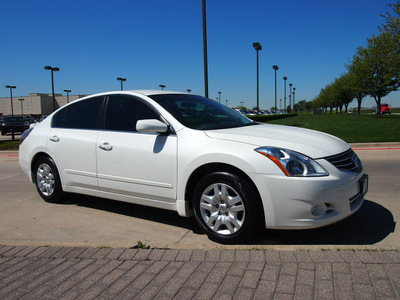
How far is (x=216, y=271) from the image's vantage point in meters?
2.79

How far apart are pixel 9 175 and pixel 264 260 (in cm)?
727

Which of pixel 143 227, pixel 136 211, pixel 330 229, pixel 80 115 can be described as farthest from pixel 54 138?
pixel 330 229

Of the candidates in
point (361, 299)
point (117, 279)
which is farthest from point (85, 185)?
point (361, 299)

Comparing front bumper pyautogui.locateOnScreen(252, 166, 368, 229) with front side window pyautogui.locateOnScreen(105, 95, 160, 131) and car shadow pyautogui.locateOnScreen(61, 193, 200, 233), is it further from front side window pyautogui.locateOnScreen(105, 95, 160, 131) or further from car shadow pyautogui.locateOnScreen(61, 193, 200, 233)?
front side window pyautogui.locateOnScreen(105, 95, 160, 131)

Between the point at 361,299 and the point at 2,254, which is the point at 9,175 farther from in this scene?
the point at 361,299

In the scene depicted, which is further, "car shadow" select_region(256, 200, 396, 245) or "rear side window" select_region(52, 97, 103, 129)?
"rear side window" select_region(52, 97, 103, 129)

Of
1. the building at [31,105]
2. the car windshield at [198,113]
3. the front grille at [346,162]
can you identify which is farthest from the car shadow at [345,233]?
the building at [31,105]

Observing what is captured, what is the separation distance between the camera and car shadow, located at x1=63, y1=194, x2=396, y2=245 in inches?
141

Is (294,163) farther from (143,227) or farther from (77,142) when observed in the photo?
(77,142)

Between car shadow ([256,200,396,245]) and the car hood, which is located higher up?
the car hood

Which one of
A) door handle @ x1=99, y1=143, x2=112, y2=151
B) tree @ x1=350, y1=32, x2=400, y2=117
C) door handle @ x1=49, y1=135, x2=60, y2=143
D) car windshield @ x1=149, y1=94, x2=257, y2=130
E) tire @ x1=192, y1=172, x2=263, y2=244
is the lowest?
tire @ x1=192, y1=172, x2=263, y2=244

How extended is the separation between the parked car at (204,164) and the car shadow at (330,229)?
0.34 m

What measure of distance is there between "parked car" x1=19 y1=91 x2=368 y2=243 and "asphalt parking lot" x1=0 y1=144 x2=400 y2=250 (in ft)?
1.02

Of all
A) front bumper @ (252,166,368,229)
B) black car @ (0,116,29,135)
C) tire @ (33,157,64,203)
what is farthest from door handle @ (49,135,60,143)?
black car @ (0,116,29,135)
